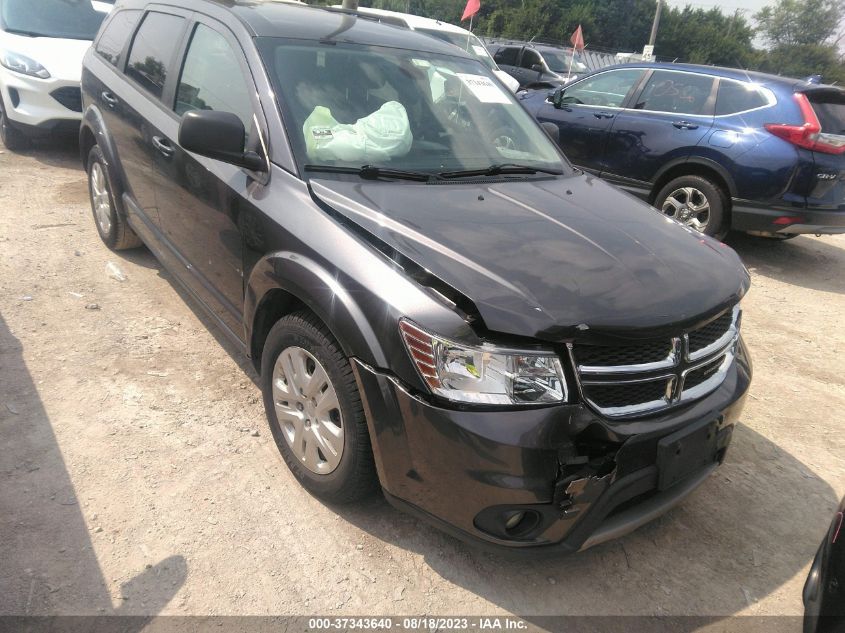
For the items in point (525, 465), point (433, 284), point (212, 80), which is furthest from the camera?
point (212, 80)

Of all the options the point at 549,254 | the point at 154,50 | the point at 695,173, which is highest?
the point at 154,50

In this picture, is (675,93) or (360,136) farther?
A: (675,93)

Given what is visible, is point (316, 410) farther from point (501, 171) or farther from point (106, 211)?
point (106, 211)

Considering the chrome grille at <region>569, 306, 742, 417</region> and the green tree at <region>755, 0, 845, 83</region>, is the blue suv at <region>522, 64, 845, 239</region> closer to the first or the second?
the chrome grille at <region>569, 306, 742, 417</region>

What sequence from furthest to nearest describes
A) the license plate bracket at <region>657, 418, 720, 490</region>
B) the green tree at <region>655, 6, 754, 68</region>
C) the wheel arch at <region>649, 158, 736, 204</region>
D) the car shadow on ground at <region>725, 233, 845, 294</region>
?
the green tree at <region>655, 6, 754, 68</region> → the car shadow on ground at <region>725, 233, 845, 294</region> → the wheel arch at <region>649, 158, 736, 204</region> → the license plate bracket at <region>657, 418, 720, 490</region>

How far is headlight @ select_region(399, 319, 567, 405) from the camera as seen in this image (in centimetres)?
209

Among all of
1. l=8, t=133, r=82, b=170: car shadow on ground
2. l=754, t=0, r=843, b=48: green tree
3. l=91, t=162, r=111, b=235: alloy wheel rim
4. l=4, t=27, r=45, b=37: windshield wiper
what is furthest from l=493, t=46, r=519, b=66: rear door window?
l=754, t=0, r=843, b=48: green tree

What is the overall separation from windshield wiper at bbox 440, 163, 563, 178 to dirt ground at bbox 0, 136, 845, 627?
1489 mm

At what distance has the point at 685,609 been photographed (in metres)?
2.46

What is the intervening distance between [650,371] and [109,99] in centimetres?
383

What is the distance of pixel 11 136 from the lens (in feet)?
24.3

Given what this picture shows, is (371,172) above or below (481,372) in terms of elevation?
above

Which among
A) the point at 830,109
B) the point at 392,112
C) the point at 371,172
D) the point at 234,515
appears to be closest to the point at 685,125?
the point at 830,109

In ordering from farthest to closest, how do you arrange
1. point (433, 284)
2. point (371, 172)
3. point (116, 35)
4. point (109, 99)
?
point (116, 35), point (109, 99), point (371, 172), point (433, 284)
